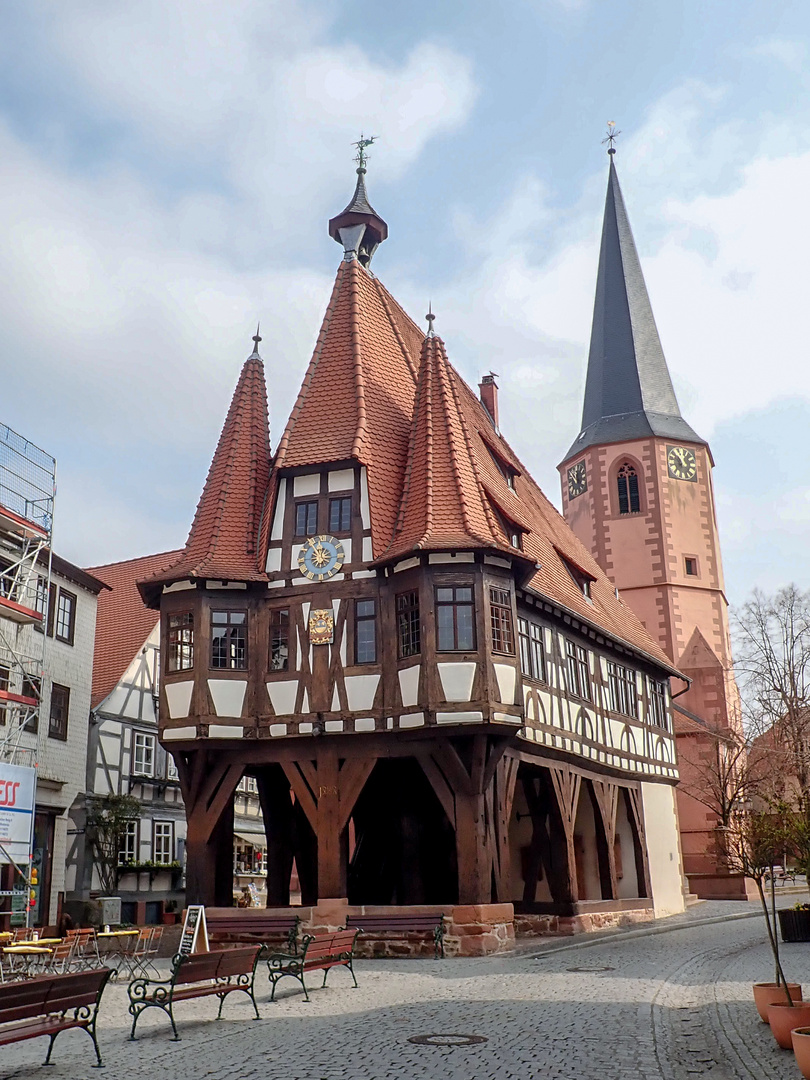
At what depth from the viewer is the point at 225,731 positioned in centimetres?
2106

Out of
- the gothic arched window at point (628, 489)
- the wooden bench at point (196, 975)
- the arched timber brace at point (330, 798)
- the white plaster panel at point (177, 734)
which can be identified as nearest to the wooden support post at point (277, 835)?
the arched timber brace at point (330, 798)

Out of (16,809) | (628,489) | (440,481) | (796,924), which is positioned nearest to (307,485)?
(440,481)

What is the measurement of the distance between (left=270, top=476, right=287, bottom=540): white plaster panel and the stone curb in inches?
353

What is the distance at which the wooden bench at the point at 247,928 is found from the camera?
2004cm

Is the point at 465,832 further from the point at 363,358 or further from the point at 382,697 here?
the point at 363,358

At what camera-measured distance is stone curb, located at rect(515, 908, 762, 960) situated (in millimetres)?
19627

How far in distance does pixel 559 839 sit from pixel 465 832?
5.43 metres

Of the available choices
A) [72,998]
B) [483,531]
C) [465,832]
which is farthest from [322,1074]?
[483,531]

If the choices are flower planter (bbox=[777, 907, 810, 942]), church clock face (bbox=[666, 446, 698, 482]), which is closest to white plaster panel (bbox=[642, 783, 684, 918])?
flower planter (bbox=[777, 907, 810, 942])

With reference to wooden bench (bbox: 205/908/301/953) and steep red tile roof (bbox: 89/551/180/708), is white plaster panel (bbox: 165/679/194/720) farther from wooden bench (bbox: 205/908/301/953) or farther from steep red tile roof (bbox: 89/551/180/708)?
steep red tile roof (bbox: 89/551/180/708)

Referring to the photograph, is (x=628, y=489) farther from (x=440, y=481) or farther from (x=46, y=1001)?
(x=46, y=1001)

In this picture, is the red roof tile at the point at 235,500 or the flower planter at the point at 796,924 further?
the red roof tile at the point at 235,500

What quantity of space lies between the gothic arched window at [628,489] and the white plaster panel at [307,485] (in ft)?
92.9

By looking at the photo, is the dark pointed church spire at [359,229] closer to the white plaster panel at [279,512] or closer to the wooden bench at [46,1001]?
the white plaster panel at [279,512]
